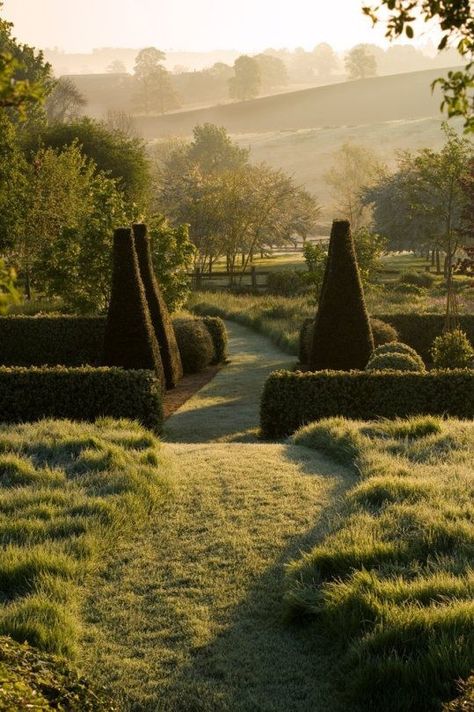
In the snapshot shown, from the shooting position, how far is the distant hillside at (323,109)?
541 feet

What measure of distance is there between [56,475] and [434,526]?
464cm

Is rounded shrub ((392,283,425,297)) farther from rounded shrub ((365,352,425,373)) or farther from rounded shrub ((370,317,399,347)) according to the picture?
rounded shrub ((365,352,425,373))

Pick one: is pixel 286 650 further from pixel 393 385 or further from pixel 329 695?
pixel 393 385

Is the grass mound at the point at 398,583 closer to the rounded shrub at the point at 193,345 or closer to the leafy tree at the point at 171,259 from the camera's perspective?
the rounded shrub at the point at 193,345

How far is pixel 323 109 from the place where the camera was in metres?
→ 173

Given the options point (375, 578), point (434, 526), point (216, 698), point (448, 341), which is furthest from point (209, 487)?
point (448, 341)

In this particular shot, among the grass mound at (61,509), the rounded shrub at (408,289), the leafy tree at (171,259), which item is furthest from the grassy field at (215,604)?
the rounded shrub at (408,289)

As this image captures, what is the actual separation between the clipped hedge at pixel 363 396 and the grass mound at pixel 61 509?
9.18 ft

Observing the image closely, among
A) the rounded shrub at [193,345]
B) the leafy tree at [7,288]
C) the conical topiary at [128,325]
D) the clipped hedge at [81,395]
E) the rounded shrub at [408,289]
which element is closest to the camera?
the leafy tree at [7,288]

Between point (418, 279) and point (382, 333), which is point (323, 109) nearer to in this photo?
point (418, 279)

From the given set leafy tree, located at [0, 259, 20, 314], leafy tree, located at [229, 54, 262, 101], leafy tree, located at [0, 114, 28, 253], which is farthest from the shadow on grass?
leafy tree, located at [229, 54, 262, 101]

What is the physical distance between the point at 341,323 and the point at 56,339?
28.9ft

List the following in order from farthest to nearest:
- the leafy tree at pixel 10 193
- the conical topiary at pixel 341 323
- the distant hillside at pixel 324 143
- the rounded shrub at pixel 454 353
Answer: the distant hillside at pixel 324 143 < the leafy tree at pixel 10 193 < the rounded shrub at pixel 454 353 < the conical topiary at pixel 341 323

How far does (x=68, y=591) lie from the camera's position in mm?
6996
